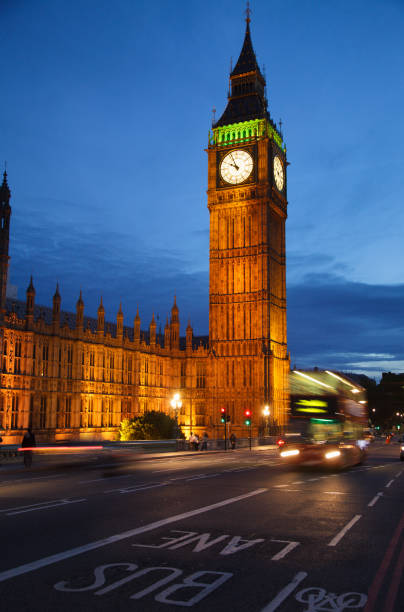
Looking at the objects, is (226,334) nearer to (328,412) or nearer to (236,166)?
(236,166)

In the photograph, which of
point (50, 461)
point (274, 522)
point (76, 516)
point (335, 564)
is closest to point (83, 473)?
point (50, 461)

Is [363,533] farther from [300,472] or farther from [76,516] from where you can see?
[300,472]

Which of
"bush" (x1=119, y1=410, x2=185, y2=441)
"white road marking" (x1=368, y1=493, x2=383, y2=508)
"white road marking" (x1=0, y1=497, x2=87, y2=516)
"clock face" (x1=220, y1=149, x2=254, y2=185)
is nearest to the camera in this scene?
"white road marking" (x1=0, y1=497, x2=87, y2=516)

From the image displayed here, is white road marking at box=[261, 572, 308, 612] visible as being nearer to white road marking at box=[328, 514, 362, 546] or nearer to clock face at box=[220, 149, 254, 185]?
white road marking at box=[328, 514, 362, 546]

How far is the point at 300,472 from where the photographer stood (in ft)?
89.9

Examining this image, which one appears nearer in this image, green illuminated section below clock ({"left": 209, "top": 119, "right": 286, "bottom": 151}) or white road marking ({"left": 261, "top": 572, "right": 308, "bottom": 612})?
white road marking ({"left": 261, "top": 572, "right": 308, "bottom": 612})

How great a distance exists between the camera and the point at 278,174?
85.9 m

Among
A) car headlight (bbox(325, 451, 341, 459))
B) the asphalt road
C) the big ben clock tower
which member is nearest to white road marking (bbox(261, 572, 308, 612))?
the asphalt road

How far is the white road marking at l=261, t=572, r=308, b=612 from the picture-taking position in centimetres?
741

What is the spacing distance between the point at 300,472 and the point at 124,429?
3561cm

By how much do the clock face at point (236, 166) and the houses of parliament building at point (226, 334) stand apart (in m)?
0.14

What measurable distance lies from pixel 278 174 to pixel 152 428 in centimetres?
4483

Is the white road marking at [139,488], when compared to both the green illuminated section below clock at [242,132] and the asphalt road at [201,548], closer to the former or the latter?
the asphalt road at [201,548]

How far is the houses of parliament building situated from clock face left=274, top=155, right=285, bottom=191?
15cm
